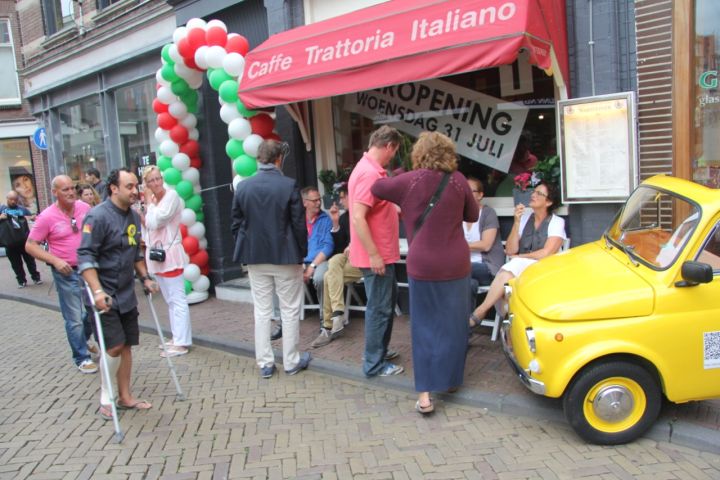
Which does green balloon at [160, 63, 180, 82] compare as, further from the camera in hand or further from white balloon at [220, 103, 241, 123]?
the camera in hand

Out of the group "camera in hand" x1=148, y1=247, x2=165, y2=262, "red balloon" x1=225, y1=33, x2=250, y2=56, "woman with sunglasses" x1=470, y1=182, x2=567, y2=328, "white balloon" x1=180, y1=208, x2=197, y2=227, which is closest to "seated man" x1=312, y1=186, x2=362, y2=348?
"woman with sunglasses" x1=470, y1=182, x2=567, y2=328

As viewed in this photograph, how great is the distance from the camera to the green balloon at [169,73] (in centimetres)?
703

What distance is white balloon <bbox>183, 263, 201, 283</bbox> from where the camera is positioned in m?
7.42

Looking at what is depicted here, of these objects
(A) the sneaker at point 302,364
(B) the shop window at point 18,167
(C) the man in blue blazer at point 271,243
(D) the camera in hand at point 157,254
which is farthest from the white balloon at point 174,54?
(B) the shop window at point 18,167

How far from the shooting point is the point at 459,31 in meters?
4.72

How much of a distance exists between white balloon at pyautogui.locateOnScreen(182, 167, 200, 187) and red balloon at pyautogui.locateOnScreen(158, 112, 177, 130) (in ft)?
1.99

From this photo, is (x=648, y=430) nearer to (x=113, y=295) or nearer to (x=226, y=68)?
(x=113, y=295)

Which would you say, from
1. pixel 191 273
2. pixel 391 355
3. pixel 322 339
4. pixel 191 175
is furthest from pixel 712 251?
pixel 191 175

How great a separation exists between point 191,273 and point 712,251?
5.99 meters

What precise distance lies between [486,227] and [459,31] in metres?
1.80

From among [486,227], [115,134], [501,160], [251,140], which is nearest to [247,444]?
[486,227]

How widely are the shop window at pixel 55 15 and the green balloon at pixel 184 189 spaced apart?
24.8 ft

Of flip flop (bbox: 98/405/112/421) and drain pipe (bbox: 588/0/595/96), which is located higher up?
drain pipe (bbox: 588/0/595/96)

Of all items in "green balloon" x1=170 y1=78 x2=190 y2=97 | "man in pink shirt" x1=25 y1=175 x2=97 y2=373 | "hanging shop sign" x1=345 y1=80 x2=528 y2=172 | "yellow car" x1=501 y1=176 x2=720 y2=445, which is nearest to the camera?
"yellow car" x1=501 y1=176 x2=720 y2=445
